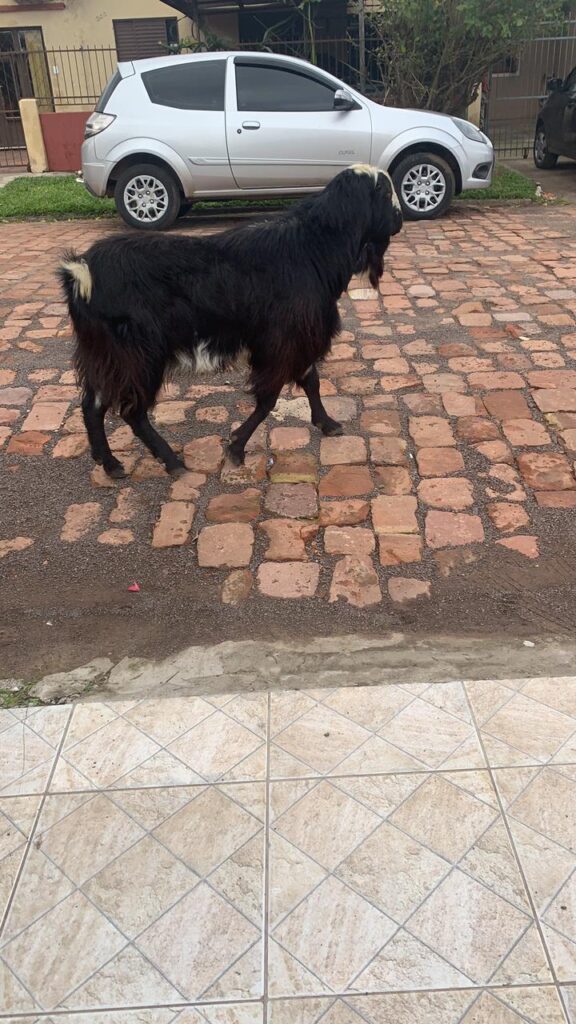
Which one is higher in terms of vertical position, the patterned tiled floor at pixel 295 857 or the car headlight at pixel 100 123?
the car headlight at pixel 100 123

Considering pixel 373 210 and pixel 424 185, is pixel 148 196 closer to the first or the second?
pixel 424 185

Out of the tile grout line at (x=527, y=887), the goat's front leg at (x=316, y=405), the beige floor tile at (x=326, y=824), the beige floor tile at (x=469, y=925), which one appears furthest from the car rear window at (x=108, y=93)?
the beige floor tile at (x=469, y=925)

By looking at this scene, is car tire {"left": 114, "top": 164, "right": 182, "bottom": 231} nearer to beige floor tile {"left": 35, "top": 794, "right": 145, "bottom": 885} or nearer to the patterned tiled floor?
the patterned tiled floor

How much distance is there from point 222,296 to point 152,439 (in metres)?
0.88

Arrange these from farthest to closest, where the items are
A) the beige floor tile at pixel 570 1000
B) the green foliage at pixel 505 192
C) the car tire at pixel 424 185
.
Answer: the green foliage at pixel 505 192, the car tire at pixel 424 185, the beige floor tile at pixel 570 1000

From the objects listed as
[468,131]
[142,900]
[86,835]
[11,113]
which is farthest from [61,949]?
[11,113]

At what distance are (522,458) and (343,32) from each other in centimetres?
1597

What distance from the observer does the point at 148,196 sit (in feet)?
30.5

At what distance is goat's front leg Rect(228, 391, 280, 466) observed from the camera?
162 inches

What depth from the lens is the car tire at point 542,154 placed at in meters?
13.3

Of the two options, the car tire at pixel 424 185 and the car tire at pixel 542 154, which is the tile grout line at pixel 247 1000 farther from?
the car tire at pixel 542 154

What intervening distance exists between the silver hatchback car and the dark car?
3.66 meters

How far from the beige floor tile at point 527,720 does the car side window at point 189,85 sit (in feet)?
28.0

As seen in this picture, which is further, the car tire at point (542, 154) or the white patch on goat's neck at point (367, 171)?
the car tire at point (542, 154)
